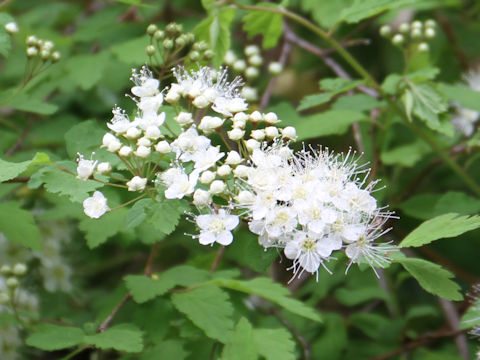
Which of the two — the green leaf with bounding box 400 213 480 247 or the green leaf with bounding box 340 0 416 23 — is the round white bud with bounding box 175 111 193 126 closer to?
the green leaf with bounding box 400 213 480 247

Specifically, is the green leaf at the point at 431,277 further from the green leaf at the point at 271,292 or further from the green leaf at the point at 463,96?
the green leaf at the point at 463,96

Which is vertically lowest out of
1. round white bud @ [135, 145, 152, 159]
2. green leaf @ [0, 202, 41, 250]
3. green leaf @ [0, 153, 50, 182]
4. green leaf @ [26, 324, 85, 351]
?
green leaf @ [26, 324, 85, 351]

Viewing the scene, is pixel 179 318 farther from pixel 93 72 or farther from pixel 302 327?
pixel 93 72

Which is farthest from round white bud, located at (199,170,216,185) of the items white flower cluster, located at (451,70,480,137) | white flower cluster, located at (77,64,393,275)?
white flower cluster, located at (451,70,480,137)

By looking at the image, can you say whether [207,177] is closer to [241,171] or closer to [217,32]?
[241,171]

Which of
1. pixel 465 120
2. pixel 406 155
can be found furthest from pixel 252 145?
pixel 465 120

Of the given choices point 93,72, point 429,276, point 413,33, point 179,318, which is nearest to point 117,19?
point 93,72
